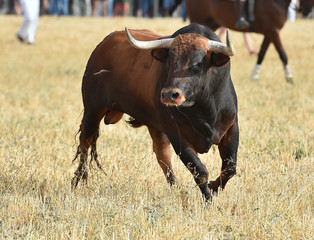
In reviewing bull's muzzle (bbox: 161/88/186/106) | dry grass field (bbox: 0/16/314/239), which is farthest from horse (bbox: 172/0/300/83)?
bull's muzzle (bbox: 161/88/186/106)

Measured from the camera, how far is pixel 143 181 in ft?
18.3

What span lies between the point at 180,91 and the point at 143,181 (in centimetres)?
127

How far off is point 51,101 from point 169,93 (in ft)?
20.9

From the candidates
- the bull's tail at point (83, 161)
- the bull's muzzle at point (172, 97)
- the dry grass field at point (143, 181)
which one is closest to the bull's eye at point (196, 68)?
the bull's muzzle at point (172, 97)

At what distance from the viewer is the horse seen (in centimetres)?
1242

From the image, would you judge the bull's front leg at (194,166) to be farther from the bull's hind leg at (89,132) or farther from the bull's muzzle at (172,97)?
the bull's hind leg at (89,132)

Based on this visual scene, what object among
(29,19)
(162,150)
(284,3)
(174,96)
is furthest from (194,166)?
(29,19)

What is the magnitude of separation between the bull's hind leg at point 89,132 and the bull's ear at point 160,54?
1.18m

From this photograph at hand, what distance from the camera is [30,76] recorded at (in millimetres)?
13906

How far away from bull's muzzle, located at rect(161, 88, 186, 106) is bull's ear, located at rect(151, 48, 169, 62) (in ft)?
1.41

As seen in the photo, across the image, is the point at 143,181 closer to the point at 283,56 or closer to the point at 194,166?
the point at 194,166

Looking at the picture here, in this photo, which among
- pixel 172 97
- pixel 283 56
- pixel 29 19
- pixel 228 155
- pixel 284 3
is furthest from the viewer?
pixel 29 19

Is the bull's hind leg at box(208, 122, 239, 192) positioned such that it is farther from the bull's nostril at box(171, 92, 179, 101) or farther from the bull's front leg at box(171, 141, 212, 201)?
the bull's nostril at box(171, 92, 179, 101)

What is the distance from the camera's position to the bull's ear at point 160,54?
4.88 m
